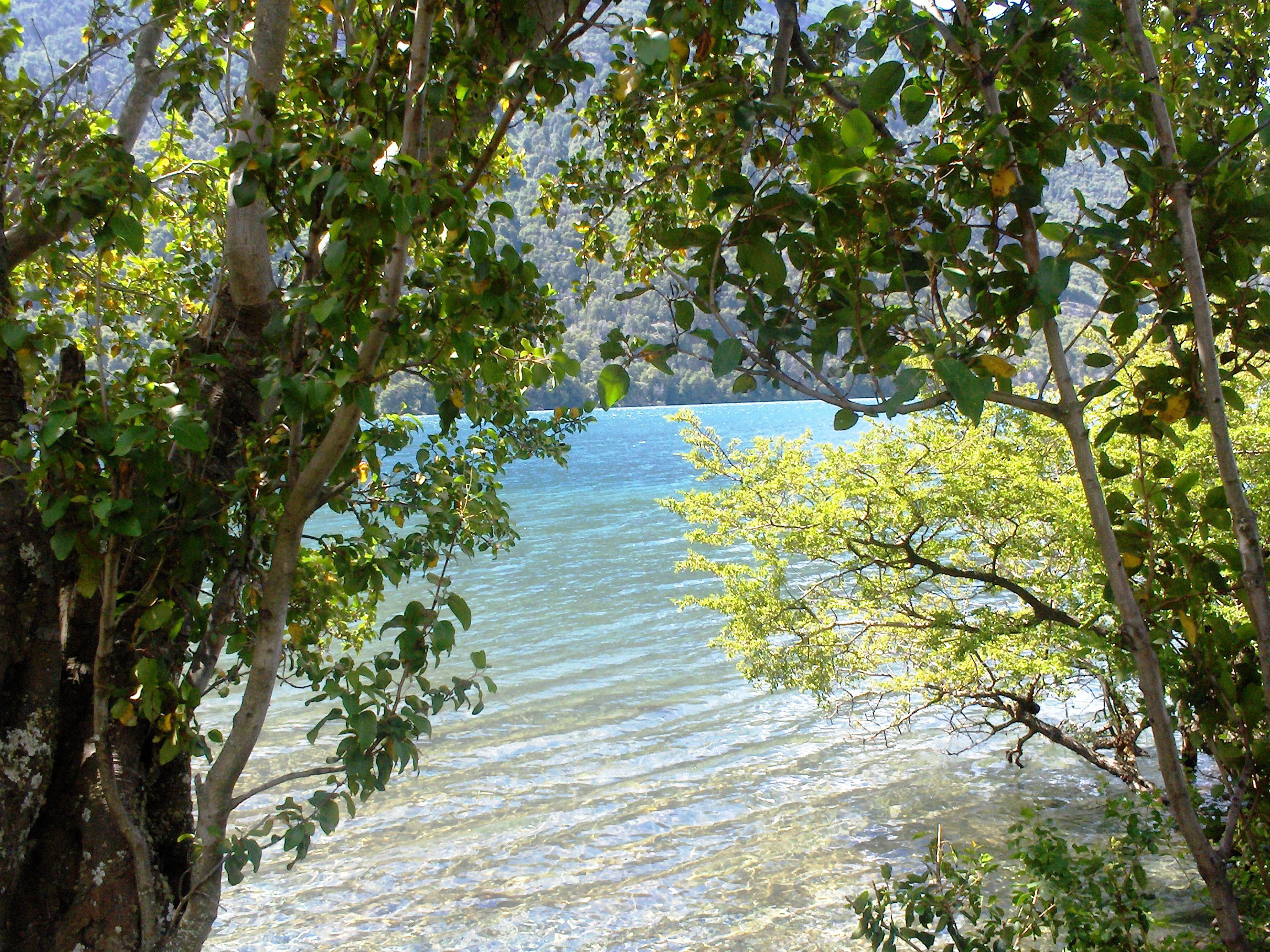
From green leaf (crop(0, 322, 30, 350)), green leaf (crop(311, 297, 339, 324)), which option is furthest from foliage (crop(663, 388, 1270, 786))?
green leaf (crop(0, 322, 30, 350))

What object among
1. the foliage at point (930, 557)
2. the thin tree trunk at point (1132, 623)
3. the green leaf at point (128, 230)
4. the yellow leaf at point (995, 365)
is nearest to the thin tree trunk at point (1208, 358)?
the thin tree trunk at point (1132, 623)

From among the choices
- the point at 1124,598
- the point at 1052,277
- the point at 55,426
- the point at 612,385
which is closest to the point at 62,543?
the point at 55,426

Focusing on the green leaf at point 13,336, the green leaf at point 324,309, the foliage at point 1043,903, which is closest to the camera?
the green leaf at point 324,309

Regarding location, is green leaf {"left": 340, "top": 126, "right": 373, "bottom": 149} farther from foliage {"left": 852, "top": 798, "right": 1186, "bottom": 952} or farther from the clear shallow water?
the clear shallow water

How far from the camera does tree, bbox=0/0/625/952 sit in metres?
1.80

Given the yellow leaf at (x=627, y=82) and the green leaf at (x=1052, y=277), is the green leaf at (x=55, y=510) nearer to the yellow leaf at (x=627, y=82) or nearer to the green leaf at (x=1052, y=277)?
the yellow leaf at (x=627, y=82)

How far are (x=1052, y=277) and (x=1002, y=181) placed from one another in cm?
29

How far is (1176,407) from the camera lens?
177 centimetres

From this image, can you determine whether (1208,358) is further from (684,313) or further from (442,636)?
(442,636)

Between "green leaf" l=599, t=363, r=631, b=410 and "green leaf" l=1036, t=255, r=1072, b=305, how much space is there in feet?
2.33

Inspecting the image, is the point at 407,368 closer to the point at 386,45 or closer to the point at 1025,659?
the point at 386,45

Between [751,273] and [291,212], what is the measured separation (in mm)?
1118

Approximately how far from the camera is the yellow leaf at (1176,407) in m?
1.77

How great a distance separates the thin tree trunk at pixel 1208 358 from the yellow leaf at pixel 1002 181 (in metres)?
0.25
